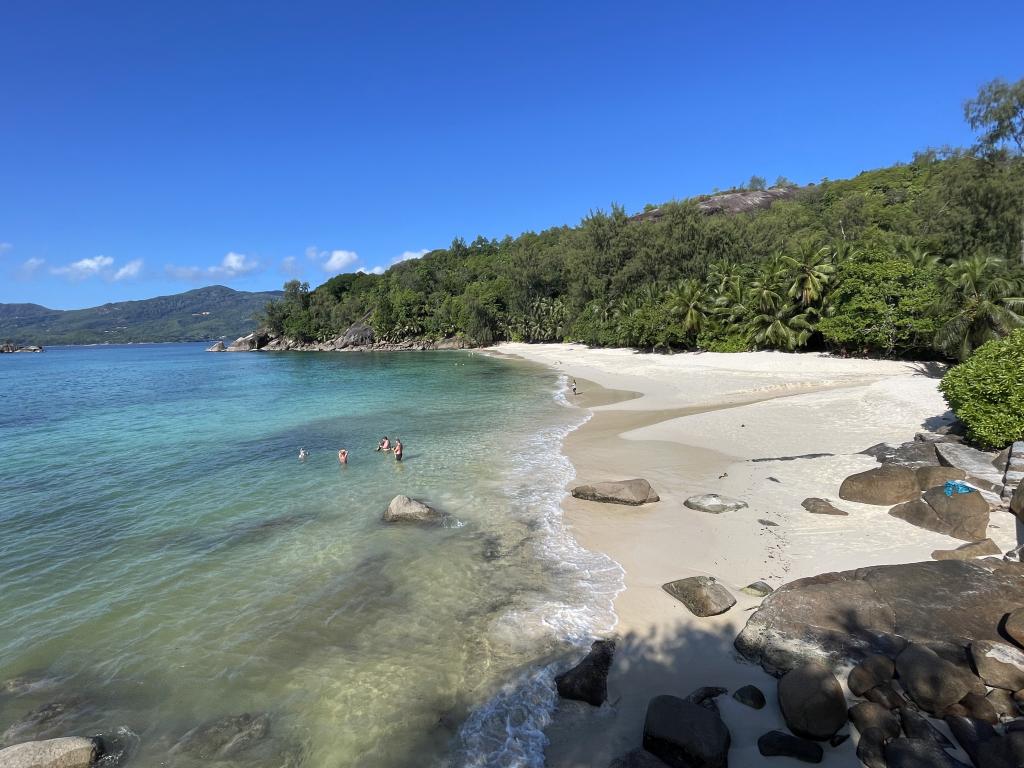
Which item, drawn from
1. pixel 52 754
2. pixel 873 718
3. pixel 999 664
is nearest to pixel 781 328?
pixel 999 664

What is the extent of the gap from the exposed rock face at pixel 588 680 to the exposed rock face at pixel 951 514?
8.01 metres

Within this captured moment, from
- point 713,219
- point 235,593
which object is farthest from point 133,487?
point 713,219

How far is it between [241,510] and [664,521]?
12682 mm

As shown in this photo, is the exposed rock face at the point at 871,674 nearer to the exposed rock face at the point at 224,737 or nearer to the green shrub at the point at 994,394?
the exposed rock face at the point at 224,737

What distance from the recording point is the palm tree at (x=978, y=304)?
76.9 feet

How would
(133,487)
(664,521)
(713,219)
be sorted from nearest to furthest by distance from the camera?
(664,521), (133,487), (713,219)

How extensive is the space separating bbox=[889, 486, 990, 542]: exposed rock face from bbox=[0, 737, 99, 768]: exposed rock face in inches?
585

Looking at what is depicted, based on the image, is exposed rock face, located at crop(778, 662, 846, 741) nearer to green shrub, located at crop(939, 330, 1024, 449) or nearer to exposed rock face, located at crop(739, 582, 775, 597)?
exposed rock face, located at crop(739, 582, 775, 597)

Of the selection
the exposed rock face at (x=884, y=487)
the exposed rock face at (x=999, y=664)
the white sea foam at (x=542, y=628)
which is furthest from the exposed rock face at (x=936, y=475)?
the white sea foam at (x=542, y=628)

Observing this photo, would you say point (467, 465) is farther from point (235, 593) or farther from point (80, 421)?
point (80, 421)

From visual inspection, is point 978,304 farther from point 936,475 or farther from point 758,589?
point 758,589

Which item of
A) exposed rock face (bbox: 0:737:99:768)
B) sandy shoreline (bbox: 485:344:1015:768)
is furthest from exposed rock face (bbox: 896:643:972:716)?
exposed rock face (bbox: 0:737:99:768)

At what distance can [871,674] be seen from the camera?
5.90 metres

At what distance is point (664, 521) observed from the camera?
12.3 meters
